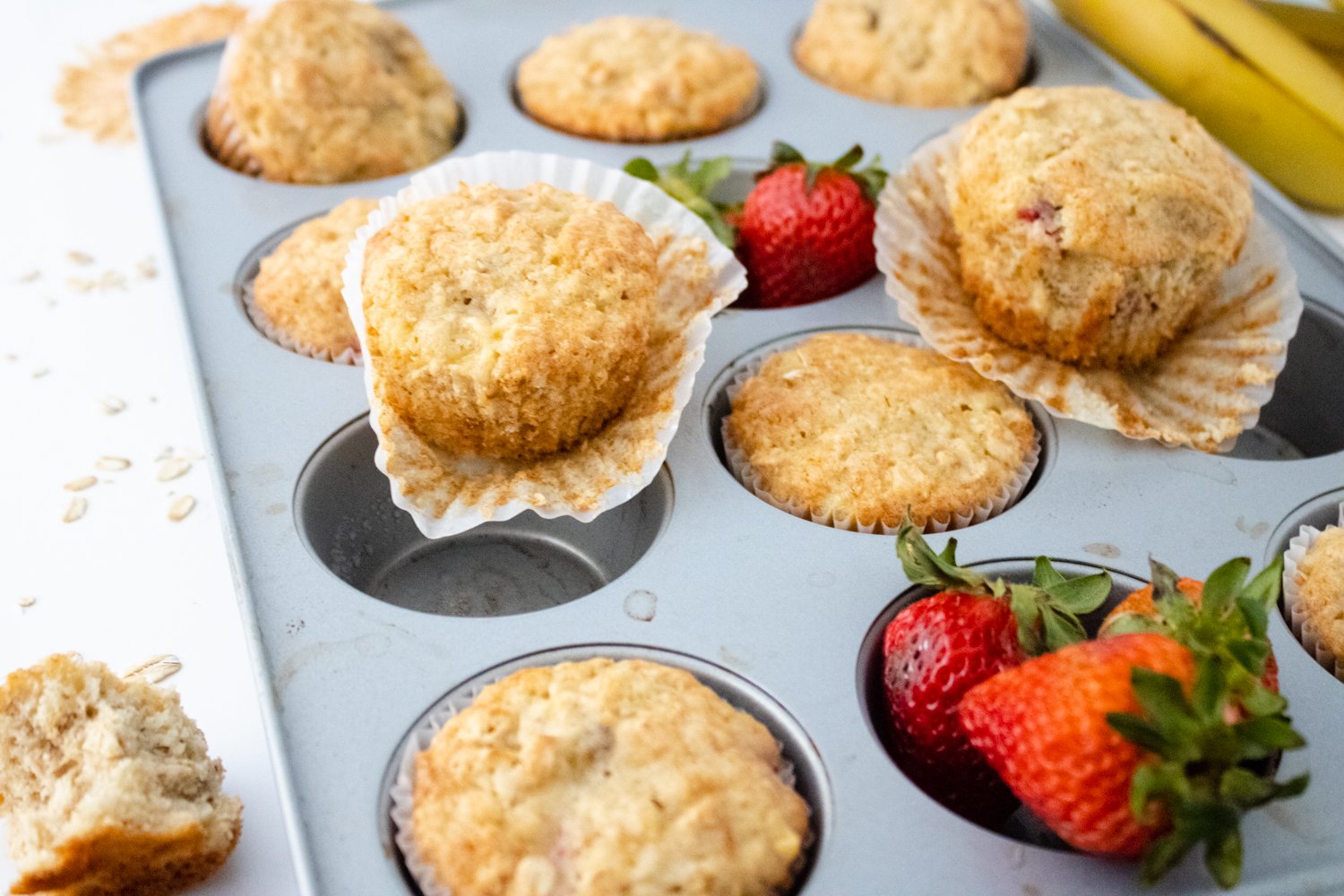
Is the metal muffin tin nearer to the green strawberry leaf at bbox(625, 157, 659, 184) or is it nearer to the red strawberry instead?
the red strawberry

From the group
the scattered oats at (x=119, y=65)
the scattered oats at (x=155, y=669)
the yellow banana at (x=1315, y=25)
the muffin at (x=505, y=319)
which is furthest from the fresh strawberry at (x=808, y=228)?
the scattered oats at (x=119, y=65)

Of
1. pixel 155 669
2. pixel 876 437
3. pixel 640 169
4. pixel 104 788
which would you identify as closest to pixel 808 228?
pixel 640 169

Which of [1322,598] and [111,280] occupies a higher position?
[1322,598]

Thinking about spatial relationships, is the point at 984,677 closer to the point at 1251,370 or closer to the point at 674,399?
the point at 674,399

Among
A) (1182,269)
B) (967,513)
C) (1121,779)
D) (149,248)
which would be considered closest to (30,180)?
(149,248)

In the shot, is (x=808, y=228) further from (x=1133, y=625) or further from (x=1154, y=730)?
(x=1154, y=730)

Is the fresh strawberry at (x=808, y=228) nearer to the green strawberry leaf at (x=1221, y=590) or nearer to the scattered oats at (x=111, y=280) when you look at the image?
the green strawberry leaf at (x=1221, y=590)
